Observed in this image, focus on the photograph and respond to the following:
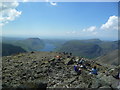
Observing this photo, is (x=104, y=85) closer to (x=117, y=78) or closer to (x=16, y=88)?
(x=117, y=78)

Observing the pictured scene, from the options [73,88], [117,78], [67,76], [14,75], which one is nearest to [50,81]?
[67,76]

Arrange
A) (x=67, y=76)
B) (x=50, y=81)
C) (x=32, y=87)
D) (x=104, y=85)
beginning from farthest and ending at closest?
(x=67, y=76), (x=50, y=81), (x=32, y=87), (x=104, y=85)

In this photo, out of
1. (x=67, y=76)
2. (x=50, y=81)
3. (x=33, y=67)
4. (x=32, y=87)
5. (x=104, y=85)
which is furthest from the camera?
(x=33, y=67)

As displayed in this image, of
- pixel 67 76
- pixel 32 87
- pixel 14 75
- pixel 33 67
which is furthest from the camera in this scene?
pixel 33 67

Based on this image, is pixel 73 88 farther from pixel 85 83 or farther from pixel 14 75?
pixel 14 75

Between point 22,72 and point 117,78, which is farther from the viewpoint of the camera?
point 22,72

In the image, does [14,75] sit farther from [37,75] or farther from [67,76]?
[67,76]

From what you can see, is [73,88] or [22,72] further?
[22,72]

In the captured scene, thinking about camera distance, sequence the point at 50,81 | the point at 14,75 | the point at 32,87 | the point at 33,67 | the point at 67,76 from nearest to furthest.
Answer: the point at 32,87 → the point at 50,81 → the point at 67,76 → the point at 14,75 → the point at 33,67

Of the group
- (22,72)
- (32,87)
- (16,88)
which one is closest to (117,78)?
(32,87)
